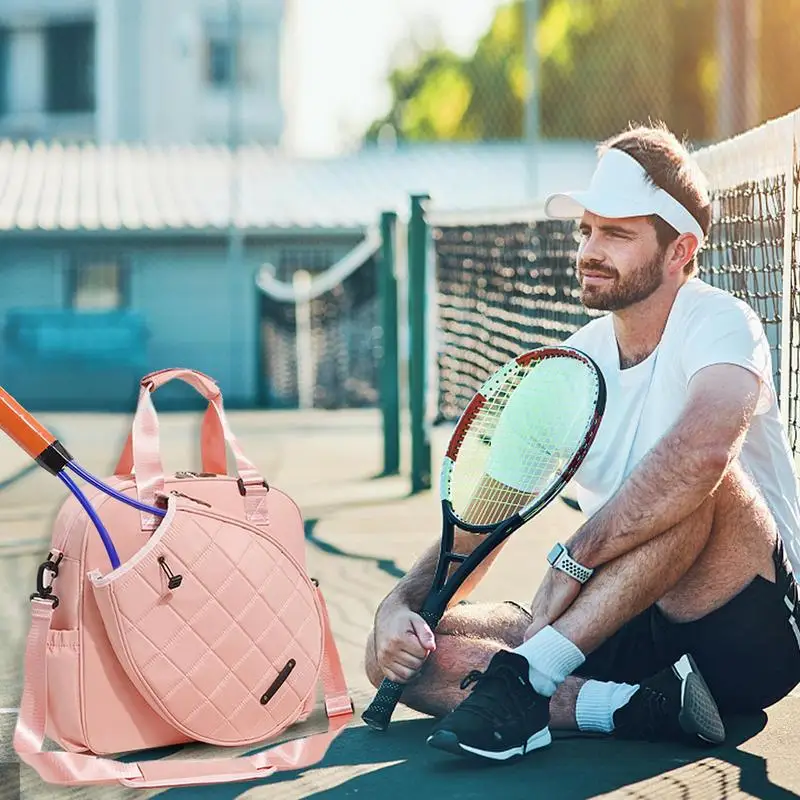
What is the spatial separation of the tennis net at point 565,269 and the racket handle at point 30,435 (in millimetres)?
2028

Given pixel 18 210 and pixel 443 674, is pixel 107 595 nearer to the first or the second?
pixel 443 674

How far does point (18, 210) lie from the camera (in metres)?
23.8

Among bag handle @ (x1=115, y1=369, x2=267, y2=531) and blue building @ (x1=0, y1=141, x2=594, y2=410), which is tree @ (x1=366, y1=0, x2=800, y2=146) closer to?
blue building @ (x1=0, y1=141, x2=594, y2=410)

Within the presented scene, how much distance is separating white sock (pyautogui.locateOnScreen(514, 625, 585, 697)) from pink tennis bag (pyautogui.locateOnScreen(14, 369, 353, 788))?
53 cm

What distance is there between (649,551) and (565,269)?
4001 mm

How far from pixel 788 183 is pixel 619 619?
1534 millimetres

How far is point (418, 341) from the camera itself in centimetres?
914

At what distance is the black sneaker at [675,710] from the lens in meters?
3.62

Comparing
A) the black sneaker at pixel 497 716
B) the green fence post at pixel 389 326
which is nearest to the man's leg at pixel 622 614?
the black sneaker at pixel 497 716

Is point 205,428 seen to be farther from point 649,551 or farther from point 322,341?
point 322,341

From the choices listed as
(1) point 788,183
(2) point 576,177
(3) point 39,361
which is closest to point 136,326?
(3) point 39,361

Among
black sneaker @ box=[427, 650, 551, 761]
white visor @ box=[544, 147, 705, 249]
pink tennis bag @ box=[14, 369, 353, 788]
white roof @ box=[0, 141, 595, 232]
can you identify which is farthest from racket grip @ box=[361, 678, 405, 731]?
white roof @ box=[0, 141, 595, 232]

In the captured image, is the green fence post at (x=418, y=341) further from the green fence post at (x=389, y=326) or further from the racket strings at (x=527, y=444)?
the racket strings at (x=527, y=444)

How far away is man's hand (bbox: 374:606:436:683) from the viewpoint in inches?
146
